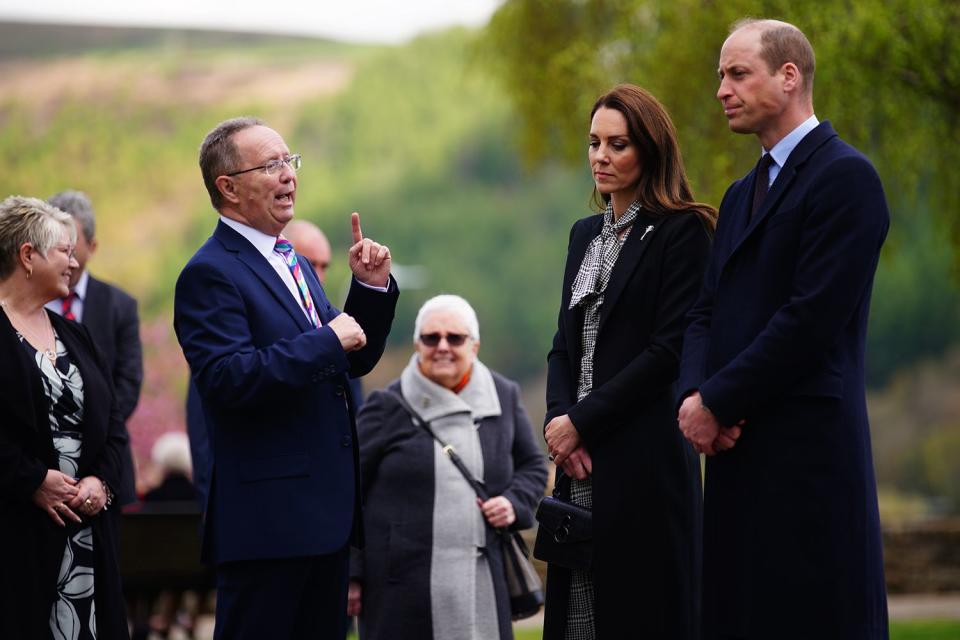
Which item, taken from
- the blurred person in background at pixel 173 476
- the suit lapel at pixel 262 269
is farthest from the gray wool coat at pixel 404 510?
the blurred person in background at pixel 173 476

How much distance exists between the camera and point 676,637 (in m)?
4.19

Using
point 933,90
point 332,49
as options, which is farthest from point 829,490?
point 332,49

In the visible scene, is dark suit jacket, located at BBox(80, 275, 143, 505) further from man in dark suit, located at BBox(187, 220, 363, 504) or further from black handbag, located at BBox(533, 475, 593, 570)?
black handbag, located at BBox(533, 475, 593, 570)

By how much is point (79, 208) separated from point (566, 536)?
3211 millimetres

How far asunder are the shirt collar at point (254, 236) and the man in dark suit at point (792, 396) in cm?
140

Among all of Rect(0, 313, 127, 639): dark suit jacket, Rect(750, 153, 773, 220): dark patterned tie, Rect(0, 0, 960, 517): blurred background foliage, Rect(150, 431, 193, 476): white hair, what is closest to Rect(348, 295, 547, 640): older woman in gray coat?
Rect(0, 313, 127, 639): dark suit jacket

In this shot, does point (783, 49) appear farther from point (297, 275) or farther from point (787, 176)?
point (297, 275)

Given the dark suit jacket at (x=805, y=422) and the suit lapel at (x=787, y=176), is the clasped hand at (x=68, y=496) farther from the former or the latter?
the suit lapel at (x=787, y=176)

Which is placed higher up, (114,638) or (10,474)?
(10,474)

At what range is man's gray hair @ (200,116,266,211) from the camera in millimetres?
4250

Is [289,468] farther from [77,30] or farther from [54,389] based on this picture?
[77,30]

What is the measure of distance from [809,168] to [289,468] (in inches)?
70.3

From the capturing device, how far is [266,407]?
406 centimetres

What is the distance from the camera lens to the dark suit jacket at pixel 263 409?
156 inches
